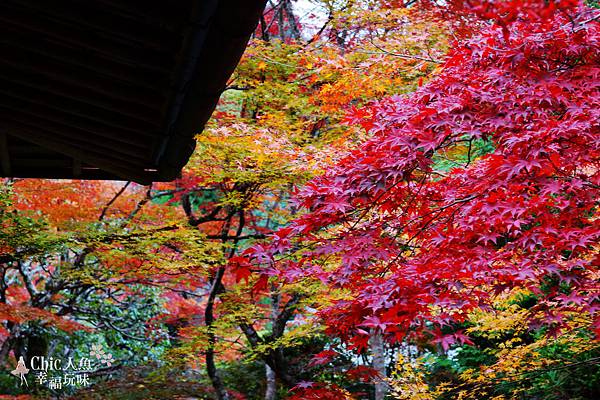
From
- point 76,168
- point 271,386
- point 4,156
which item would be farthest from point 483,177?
point 271,386

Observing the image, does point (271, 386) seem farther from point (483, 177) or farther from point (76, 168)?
point (76, 168)

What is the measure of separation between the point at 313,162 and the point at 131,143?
11.2 ft

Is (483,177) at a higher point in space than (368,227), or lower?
higher

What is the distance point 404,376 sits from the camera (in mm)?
6266

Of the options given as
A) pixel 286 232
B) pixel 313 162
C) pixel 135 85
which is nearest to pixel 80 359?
pixel 313 162

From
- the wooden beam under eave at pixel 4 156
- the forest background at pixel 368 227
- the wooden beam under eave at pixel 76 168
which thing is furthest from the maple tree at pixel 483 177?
the wooden beam under eave at pixel 4 156

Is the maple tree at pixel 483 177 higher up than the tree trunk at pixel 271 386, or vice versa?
the maple tree at pixel 483 177

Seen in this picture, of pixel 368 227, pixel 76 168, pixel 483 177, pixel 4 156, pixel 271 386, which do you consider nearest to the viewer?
pixel 4 156

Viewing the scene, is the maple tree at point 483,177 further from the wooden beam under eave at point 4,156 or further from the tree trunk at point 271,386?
the tree trunk at point 271,386

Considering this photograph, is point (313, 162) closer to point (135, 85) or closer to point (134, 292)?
point (135, 85)

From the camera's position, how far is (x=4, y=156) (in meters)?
2.72

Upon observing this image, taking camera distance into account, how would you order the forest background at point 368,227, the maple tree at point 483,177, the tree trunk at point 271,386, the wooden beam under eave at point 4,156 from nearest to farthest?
the wooden beam under eave at point 4,156
the maple tree at point 483,177
the forest background at point 368,227
the tree trunk at point 271,386

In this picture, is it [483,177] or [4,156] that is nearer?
[4,156]

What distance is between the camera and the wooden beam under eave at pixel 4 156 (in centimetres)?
251
